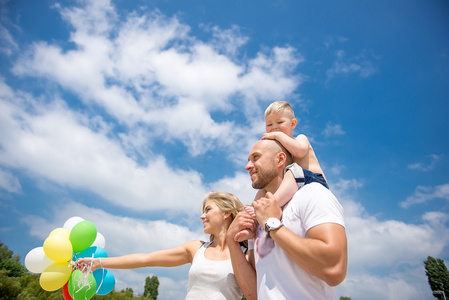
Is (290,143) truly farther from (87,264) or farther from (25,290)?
(25,290)

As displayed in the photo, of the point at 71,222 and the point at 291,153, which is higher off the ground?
the point at 291,153

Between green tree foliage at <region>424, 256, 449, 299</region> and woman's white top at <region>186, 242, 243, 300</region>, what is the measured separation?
197 feet

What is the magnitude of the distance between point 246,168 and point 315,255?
1.22 metres

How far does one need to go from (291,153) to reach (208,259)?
1.66 meters

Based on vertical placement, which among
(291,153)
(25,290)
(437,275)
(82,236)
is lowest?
(82,236)

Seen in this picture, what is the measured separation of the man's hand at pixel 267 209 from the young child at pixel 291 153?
0.17m

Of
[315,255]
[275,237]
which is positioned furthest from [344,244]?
[275,237]

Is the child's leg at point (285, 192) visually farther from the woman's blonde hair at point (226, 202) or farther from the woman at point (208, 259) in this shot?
the woman's blonde hair at point (226, 202)

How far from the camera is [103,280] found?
429 centimetres

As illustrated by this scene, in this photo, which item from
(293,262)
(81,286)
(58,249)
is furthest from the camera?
(58,249)

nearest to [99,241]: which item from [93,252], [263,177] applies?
[93,252]

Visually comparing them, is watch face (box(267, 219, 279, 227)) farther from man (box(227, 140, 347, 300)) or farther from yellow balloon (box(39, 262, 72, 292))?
yellow balloon (box(39, 262, 72, 292))

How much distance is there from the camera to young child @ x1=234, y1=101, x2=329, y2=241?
281 centimetres

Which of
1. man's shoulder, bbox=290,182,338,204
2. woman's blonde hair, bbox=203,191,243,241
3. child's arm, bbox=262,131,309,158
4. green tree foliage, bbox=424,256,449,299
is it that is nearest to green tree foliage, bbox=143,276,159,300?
green tree foliage, bbox=424,256,449,299
